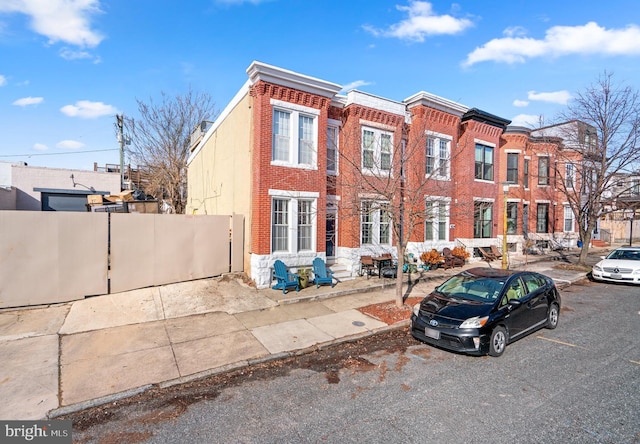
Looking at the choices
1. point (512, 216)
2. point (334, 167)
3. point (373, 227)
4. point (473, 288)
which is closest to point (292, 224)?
point (334, 167)

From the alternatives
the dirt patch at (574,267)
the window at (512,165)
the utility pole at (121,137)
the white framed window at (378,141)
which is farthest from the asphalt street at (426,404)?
the utility pole at (121,137)

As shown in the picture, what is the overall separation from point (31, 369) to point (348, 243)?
10715 mm

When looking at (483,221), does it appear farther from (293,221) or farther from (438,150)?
(293,221)

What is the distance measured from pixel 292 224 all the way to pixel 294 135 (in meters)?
3.45

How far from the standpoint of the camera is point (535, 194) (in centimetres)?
2306

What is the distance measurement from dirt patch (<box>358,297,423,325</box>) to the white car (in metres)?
9.93

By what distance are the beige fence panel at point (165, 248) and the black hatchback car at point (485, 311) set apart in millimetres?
7960

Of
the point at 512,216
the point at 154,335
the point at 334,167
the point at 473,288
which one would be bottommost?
the point at 154,335

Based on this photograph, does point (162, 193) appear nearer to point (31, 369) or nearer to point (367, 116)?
point (367, 116)

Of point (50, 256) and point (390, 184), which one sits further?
point (390, 184)

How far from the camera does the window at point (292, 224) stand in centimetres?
1210

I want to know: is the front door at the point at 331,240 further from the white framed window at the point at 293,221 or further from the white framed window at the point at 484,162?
the white framed window at the point at 484,162

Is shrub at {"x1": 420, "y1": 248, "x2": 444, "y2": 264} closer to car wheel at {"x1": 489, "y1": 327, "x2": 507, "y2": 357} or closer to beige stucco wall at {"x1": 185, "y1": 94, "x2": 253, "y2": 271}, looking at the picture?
beige stucco wall at {"x1": 185, "y1": 94, "x2": 253, "y2": 271}

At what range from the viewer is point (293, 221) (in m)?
Result: 12.3
